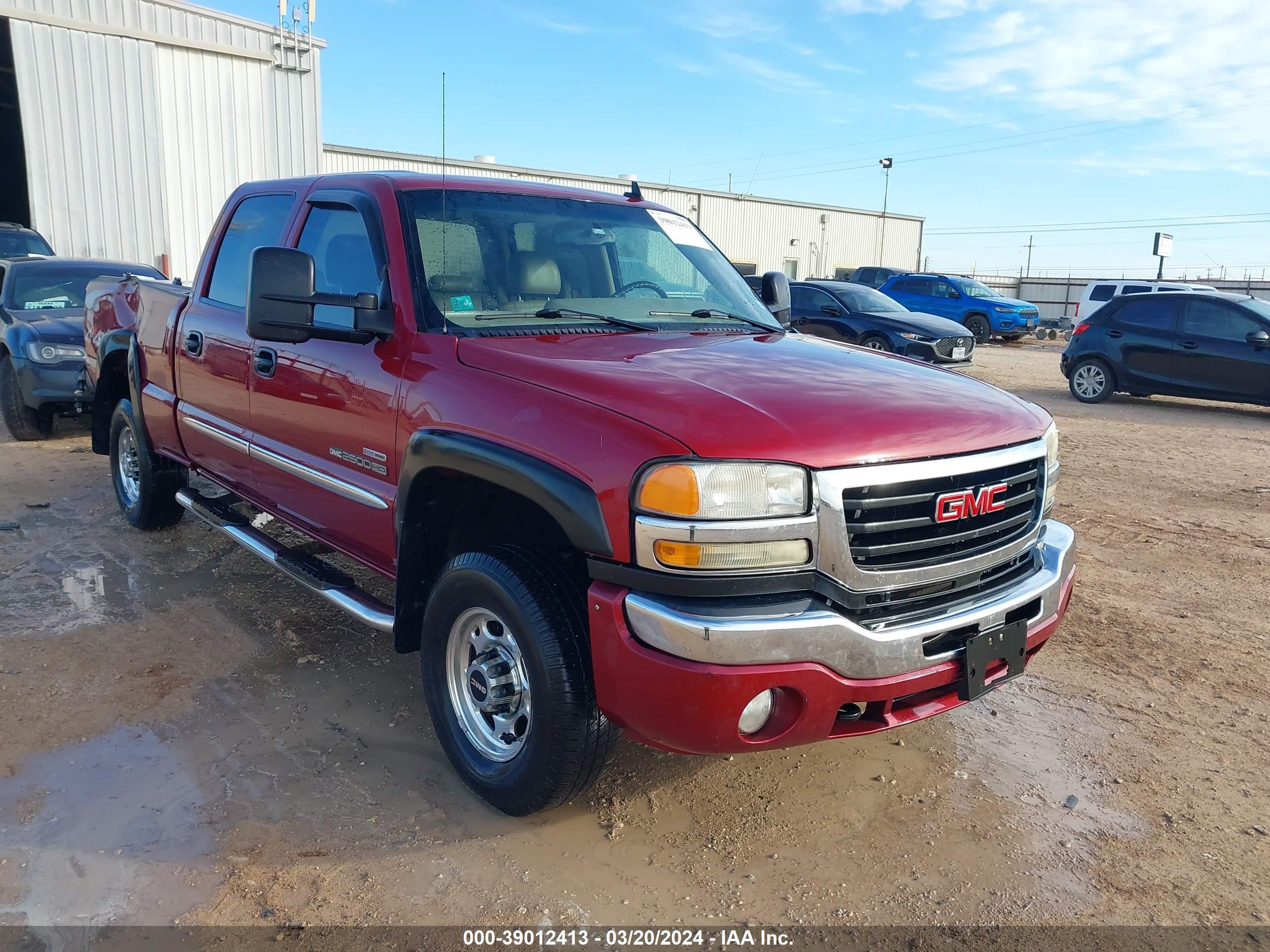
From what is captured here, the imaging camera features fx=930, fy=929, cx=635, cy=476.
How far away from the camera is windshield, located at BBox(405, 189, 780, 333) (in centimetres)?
330

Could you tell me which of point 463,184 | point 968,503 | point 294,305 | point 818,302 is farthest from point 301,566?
point 818,302

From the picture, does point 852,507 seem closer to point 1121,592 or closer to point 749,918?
point 749,918

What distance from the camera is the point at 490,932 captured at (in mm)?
2422

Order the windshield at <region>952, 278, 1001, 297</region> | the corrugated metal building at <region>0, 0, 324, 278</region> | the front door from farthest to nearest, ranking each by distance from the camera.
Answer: the windshield at <region>952, 278, 1001, 297</region>, the corrugated metal building at <region>0, 0, 324, 278</region>, the front door

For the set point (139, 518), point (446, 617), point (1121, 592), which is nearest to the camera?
point (446, 617)

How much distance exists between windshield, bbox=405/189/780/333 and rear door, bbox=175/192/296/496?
3.67 feet

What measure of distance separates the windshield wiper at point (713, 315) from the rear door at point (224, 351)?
5.81 feet

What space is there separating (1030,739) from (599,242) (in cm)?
256

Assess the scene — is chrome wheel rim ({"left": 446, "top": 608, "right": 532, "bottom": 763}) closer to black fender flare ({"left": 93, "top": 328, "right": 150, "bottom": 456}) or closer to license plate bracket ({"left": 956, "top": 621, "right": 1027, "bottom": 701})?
license plate bracket ({"left": 956, "top": 621, "right": 1027, "bottom": 701})

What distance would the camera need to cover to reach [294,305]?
10.4 feet

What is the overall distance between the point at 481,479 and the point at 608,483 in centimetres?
57

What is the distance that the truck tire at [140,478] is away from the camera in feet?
18.0

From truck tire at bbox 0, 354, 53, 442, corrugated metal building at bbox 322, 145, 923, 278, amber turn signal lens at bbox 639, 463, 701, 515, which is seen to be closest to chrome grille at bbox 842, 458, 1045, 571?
amber turn signal lens at bbox 639, 463, 701, 515

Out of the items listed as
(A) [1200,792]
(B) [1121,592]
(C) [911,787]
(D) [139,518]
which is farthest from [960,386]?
(D) [139,518]
